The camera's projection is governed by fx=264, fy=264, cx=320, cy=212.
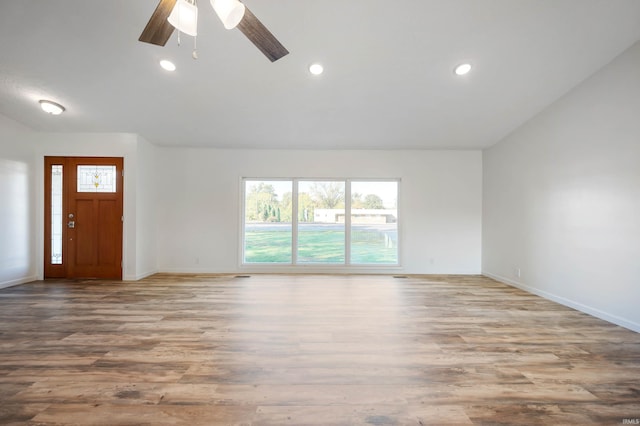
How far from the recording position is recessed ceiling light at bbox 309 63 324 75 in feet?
10.2

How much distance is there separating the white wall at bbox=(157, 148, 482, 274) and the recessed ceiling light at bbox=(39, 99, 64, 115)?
1.51m

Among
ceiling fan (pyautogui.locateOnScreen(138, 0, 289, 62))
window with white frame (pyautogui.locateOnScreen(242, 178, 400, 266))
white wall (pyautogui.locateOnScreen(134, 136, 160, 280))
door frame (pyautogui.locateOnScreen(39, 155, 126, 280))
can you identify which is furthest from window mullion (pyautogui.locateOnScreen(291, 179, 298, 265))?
ceiling fan (pyautogui.locateOnScreen(138, 0, 289, 62))

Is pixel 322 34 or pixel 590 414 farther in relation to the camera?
pixel 322 34

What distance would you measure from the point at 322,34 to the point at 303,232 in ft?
11.3

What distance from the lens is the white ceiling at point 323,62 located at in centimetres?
251

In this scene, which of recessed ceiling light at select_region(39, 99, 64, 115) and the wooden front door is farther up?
recessed ceiling light at select_region(39, 99, 64, 115)

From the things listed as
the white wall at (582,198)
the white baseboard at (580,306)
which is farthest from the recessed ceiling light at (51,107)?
the white baseboard at (580,306)

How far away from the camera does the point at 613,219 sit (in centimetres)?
292

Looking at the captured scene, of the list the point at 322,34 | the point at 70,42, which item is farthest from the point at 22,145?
the point at 322,34

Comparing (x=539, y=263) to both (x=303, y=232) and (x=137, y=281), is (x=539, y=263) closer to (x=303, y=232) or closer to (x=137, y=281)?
(x=303, y=232)

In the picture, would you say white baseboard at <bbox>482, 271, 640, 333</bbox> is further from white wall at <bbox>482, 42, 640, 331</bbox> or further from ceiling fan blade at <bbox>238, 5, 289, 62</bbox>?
ceiling fan blade at <bbox>238, 5, 289, 62</bbox>

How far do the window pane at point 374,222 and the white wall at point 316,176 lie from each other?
20 centimetres

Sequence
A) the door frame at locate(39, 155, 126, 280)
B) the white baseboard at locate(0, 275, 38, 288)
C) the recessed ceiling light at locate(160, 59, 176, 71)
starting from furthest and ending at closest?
the door frame at locate(39, 155, 126, 280) → the white baseboard at locate(0, 275, 38, 288) → the recessed ceiling light at locate(160, 59, 176, 71)

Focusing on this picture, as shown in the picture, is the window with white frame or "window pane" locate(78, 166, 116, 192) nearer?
"window pane" locate(78, 166, 116, 192)
